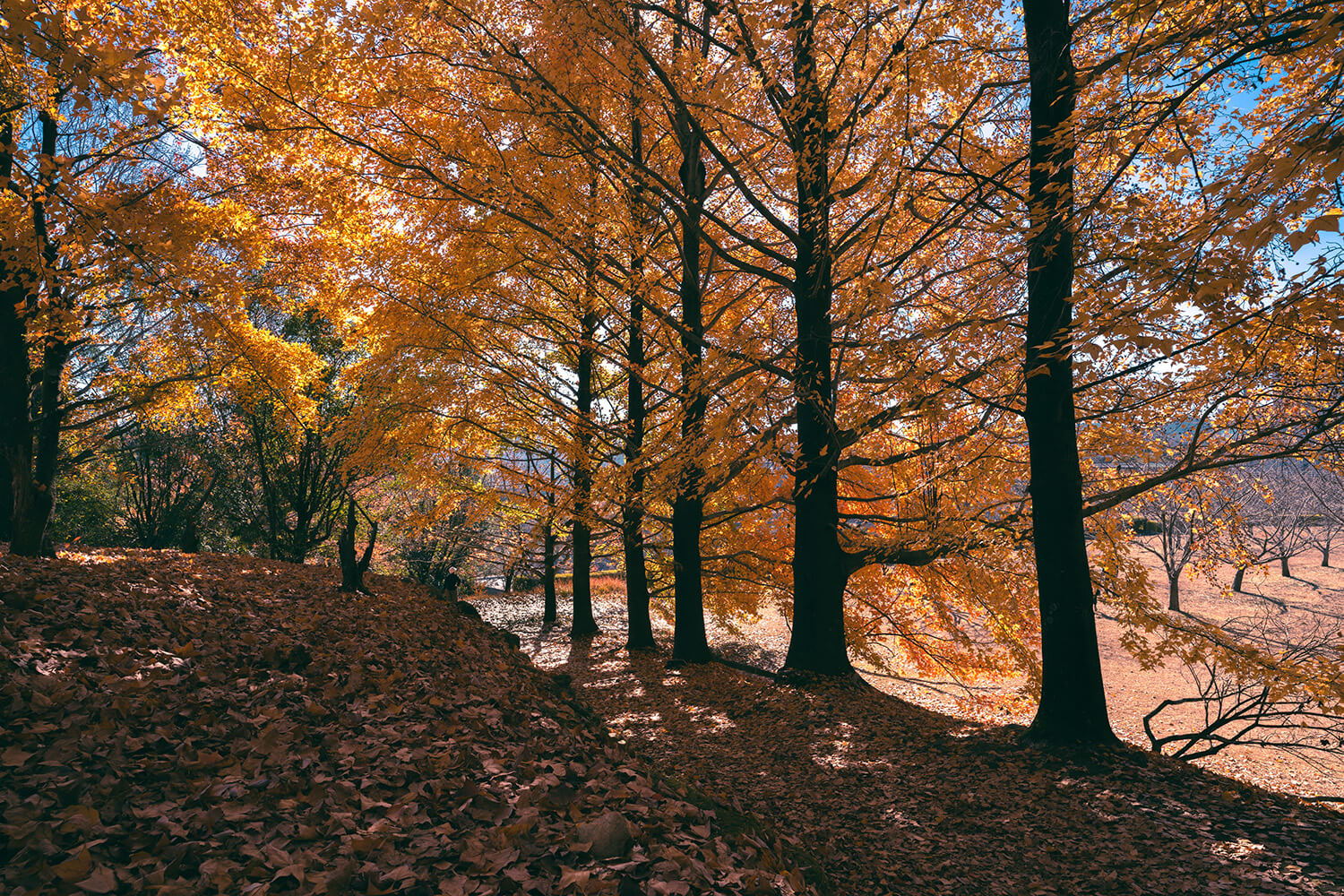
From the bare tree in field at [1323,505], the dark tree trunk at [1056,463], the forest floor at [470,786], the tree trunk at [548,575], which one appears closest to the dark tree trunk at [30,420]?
the forest floor at [470,786]

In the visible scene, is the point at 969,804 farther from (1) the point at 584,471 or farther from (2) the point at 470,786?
(1) the point at 584,471

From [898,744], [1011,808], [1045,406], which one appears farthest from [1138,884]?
[1045,406]

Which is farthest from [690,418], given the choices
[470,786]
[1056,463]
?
[470,786]

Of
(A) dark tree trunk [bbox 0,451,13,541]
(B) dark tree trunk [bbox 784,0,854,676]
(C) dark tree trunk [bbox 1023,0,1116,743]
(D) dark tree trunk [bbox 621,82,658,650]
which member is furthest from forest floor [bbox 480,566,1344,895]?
(A) dark tree trunk [bbox 0,451,13,541]

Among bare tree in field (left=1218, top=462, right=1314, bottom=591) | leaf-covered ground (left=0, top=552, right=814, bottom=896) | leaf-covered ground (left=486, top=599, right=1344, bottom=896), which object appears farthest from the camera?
bare tree in field (left=1218, top=462, right=1314, bottom=591)

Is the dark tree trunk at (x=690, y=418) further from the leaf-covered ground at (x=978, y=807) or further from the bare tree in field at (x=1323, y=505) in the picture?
the bare tree in field at (x=1323, y=505)

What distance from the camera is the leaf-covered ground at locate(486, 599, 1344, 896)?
3.71 meters

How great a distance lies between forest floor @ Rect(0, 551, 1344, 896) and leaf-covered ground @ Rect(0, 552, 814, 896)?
1 cm

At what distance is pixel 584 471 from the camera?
1132 centimetres

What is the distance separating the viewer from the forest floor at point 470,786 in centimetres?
236

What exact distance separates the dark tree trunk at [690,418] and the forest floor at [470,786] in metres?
3.34

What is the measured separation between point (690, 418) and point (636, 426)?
2063 millimetres

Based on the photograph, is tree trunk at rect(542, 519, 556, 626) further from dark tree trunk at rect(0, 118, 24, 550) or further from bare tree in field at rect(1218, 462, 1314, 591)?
bare tree in field at rect(1218, 462, 1314, 591)

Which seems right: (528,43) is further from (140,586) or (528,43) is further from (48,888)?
(48,888)
